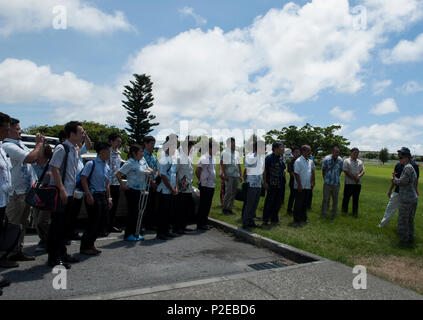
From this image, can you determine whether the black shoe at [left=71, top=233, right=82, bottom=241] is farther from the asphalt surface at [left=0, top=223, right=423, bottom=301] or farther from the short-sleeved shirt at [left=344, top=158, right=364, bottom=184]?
the short-sleeved shirt at [left=344, top=158, right=364, bottom=184]

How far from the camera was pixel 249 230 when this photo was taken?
6.55 metres

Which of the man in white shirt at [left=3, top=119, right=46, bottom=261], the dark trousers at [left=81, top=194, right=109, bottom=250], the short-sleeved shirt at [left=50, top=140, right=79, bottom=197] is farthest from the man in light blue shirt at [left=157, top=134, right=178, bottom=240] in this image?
the man in white shirt at [left=3, top=119, right=46, bottom=261]

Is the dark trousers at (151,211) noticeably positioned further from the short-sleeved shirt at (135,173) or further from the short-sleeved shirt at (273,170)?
the short-sleeved shirt at (273,170)

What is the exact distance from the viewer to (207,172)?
7227 mm

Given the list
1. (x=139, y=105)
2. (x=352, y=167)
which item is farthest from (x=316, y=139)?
(x=352, y=167)

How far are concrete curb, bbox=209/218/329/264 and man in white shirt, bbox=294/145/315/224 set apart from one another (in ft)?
5.91

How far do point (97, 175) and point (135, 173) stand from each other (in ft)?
3.30

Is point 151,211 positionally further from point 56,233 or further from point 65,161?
point 65,161

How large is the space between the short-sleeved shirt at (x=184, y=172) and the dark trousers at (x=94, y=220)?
2.07 m

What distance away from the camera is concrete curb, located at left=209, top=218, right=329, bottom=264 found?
16.1 ft

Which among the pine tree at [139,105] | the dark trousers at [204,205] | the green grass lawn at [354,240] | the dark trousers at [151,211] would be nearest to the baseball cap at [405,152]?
the green grass lawn at [354,240]

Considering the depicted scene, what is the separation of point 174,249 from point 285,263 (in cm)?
187

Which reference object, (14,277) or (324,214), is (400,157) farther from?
(14,277)

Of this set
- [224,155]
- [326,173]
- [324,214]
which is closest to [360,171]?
[326,173]
